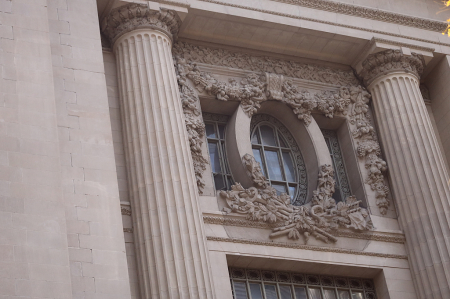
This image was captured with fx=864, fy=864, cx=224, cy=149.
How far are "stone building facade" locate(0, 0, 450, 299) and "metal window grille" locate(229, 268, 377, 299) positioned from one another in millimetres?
27

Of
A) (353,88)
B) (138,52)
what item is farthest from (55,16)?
(353,88)

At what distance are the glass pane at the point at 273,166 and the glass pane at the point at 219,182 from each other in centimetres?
117

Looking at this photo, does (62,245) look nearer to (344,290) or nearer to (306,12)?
(344,290)

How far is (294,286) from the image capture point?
16906 mm

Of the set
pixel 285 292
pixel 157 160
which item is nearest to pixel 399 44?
pixel 285 292

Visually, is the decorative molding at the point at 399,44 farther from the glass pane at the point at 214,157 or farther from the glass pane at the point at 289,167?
the glass pane at the point at 214,157

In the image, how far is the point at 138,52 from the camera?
55.8ft

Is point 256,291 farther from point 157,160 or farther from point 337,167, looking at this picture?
point 337,167

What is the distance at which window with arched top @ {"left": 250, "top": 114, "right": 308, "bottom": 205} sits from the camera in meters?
18.3

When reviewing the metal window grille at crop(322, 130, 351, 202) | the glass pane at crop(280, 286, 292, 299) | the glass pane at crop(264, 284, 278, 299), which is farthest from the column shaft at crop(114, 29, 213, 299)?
the metal window grille at crop(322, 130, 351, 202)

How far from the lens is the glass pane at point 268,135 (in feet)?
62.1

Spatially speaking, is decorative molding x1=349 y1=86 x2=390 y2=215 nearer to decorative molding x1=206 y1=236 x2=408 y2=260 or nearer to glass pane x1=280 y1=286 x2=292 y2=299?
decorative molding x1=206 y1=236 x2=408 y2=260

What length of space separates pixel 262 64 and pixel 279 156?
216 centimetres

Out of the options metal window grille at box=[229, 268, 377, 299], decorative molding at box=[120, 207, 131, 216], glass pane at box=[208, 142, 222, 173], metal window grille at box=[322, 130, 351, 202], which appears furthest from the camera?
metal window grille at box=[322, 130, 351, 202]
